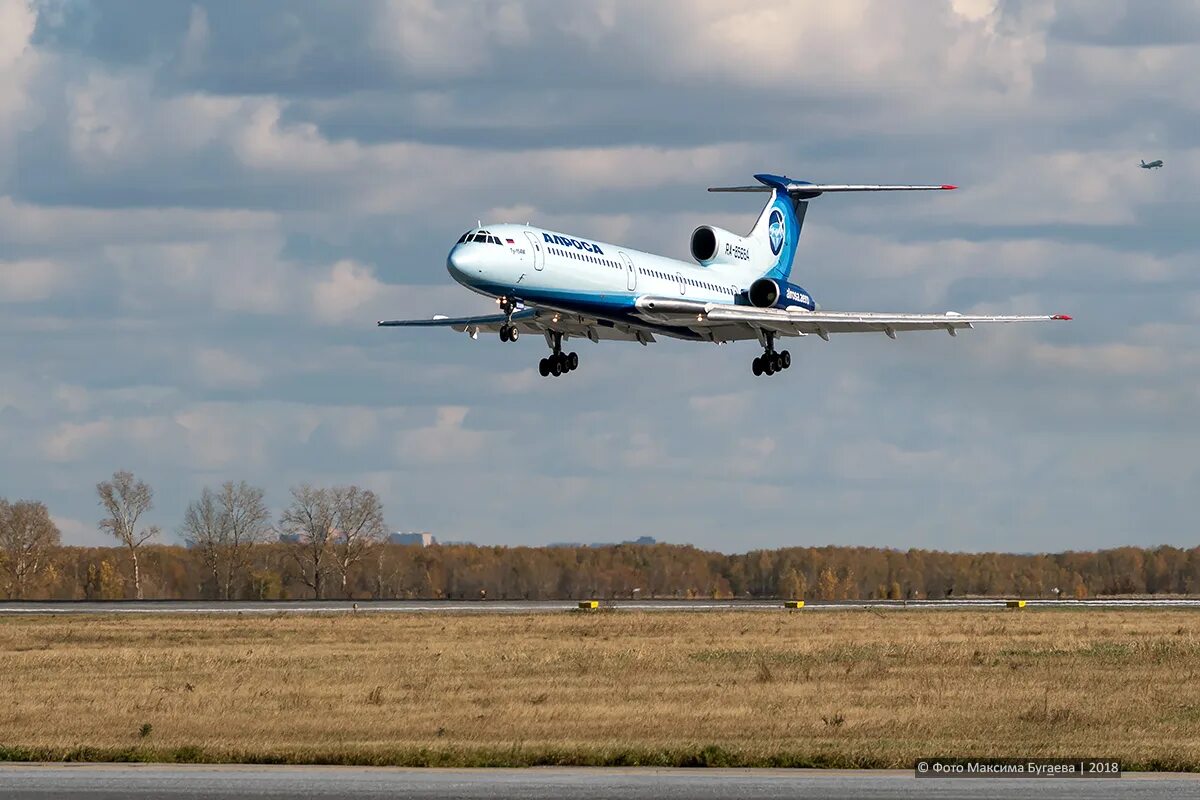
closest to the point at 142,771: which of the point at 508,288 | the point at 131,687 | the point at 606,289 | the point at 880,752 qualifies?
the point at 880,752

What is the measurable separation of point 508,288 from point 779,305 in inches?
848

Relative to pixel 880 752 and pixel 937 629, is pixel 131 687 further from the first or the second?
pixel 937 629

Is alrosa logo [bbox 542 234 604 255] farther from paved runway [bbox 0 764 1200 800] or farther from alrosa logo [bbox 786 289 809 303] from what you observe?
paved runway [bbox 0 764 1200 800]

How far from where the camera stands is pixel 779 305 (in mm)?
74000

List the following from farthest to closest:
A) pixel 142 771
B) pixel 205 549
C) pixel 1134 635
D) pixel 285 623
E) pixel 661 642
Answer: pixel 205 549
pixel 285 623
pixel 1134 635
pixel 661 642
pixel 142 771

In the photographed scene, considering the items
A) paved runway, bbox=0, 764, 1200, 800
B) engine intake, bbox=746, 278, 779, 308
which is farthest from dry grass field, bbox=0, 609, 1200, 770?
engine intake, bbox=746, 278, 779, 308

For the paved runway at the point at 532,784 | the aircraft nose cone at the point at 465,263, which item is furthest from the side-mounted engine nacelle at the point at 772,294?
the paved runway at the point at 532,784

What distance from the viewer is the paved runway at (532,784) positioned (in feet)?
78.5

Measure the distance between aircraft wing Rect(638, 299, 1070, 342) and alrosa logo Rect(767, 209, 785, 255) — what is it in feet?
46.0

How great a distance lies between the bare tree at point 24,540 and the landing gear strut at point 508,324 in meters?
80.5

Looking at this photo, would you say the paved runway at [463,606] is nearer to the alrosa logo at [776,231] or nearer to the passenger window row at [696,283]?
the passenger window row at [696,283]

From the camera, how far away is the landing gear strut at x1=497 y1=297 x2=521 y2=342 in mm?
55625

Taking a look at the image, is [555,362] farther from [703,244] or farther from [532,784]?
[532,784]

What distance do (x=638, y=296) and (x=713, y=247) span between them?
14290 mm
